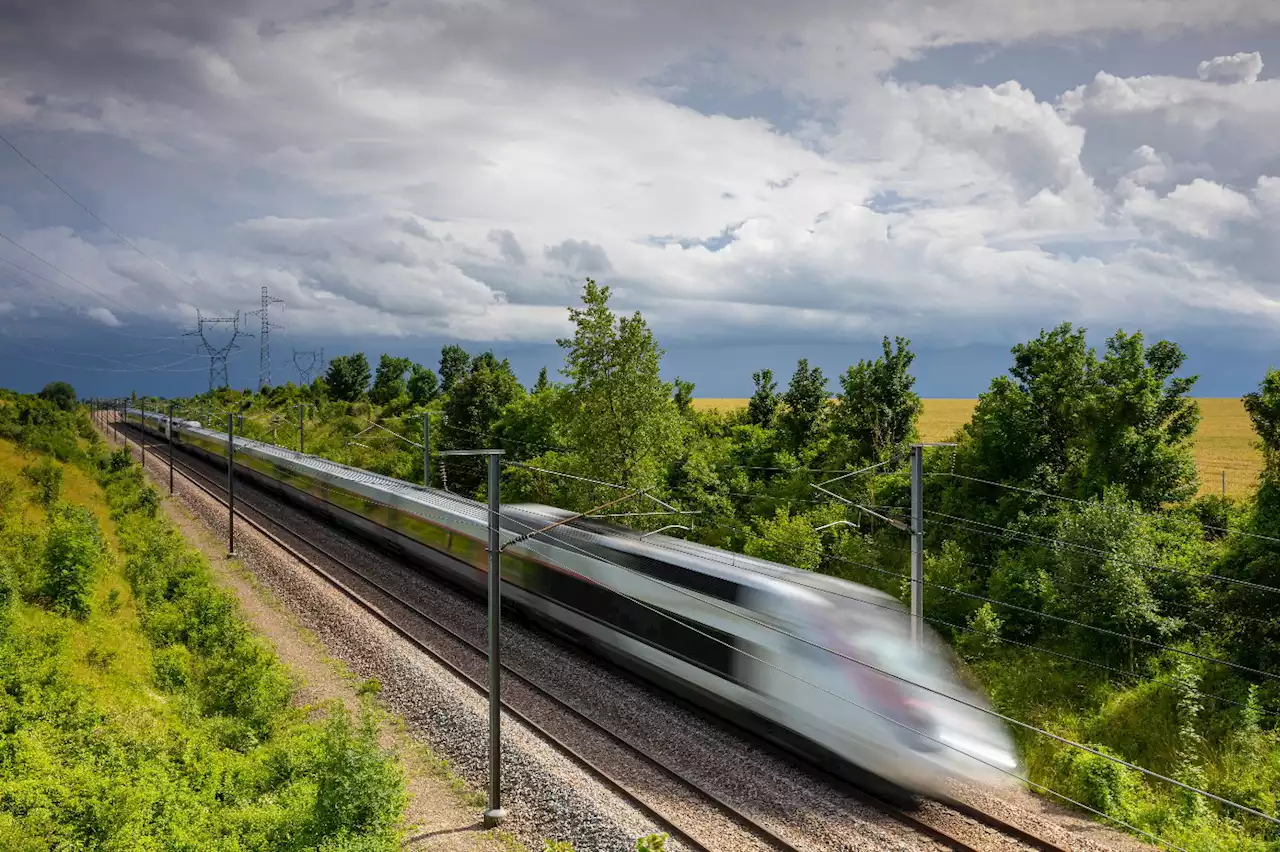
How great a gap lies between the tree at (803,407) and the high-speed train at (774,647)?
71.8 ft

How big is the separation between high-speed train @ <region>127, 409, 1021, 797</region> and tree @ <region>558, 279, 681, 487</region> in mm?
6021

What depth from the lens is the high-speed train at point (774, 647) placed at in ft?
41.4

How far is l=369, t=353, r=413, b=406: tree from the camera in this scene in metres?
97.4

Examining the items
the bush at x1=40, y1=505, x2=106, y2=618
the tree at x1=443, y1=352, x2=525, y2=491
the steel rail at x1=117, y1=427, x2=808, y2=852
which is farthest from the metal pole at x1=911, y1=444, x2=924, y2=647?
the tree at x1=443, y1=352, x2=525, y2=491

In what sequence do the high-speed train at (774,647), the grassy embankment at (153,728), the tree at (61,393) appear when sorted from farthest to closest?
the tree at (61,393) < the high-speed train at (774,647) < the grassy embankment at (153,728)

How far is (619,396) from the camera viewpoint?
28781 mm

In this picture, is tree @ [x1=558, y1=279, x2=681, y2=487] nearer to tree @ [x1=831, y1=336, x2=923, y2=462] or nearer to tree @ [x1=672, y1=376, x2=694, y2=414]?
tree @ [x1=831, y1=336, x2=923, y2=462]

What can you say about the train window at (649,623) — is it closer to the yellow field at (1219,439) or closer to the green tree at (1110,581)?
the green tree at (1110,581)

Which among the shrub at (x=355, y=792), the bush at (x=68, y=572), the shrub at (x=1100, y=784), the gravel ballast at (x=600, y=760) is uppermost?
the bush at (x=68, y=572)

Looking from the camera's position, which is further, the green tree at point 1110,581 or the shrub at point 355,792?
the green tree at point 1110,581

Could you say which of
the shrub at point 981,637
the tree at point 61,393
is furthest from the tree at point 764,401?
the tree at point 61,393

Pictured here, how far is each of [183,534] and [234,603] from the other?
1425 centimetres

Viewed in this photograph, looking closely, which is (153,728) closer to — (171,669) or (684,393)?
(171,669)

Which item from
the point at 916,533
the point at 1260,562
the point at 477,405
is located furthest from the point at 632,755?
the point at 477,405
